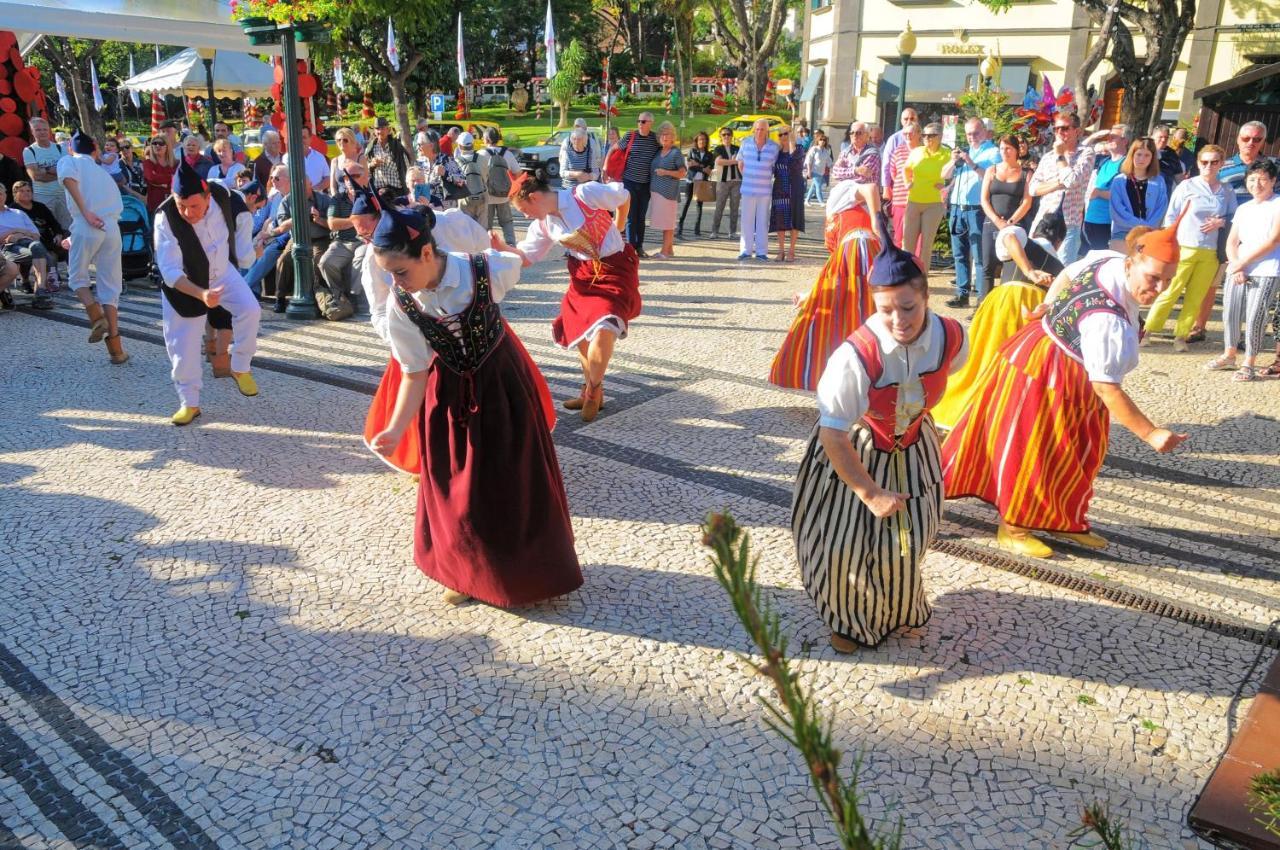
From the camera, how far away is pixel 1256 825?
2857mm

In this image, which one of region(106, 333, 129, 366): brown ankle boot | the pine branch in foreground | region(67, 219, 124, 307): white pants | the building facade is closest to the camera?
the pine branch in foreground

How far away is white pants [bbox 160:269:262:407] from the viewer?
6461 mm

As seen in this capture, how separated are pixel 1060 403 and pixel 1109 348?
1.75 feet

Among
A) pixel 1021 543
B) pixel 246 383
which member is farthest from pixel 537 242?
pixel 1021 543

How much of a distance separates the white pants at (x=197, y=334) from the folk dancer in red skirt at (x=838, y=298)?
3.74m

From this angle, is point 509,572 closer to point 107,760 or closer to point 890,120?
point 107,760

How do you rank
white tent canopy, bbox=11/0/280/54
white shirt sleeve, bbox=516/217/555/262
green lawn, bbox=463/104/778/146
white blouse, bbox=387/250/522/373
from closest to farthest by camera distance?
white blouse, bbox=387/250/522/373, white shirt sleeve, bbox=516/217/555/262, white tent canopy, bbox=11/0/280/54, green lawn, bbox=463/104/778/146

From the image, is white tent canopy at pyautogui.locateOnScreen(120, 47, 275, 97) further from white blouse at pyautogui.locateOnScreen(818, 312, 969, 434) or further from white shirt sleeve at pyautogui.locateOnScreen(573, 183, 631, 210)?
white blouse at pyautogui.locateOnScreen(818, 312, 969, 434)

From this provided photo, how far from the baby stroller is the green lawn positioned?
22.2 metres

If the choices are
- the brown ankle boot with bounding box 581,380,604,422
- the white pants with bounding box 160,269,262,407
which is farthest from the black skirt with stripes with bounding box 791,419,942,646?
the white pants with bounding box 160,269,262,407

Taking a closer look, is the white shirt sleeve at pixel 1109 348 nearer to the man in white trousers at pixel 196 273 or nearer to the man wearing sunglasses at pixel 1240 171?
the man wearing sunglasses at pixel 1240 171

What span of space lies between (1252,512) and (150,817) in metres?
5.42

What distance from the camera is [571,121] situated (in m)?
40.5

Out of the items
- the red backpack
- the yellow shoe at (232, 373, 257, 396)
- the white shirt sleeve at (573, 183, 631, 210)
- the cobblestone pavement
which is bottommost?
the cobblestone pavement
